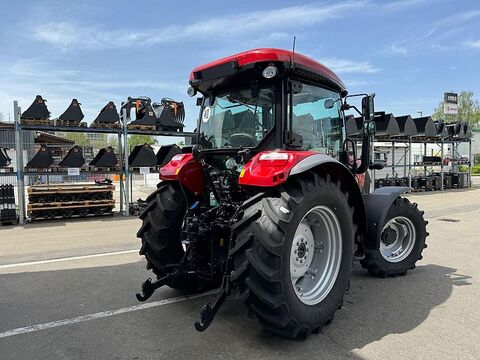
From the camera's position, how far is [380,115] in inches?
182

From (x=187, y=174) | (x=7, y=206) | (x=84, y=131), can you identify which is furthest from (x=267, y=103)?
(x=7, y=206)

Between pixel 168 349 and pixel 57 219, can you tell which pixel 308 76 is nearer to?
pixel 168 349

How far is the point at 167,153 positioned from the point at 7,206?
14.4ft

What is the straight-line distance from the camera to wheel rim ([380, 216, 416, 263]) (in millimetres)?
5391

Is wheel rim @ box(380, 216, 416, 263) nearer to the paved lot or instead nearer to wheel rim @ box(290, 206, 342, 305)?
the paved lot

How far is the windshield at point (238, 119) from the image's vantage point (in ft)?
12.4

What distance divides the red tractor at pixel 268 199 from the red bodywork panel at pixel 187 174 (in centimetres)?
1

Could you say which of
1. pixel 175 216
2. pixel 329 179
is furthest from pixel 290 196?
pixel 175 216

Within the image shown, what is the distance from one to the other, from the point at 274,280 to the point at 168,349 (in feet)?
3.41

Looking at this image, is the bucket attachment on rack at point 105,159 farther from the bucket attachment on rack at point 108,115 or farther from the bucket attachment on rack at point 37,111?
the bucket attachment on rack at point 37,111

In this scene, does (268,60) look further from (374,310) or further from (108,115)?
A: (108,115)

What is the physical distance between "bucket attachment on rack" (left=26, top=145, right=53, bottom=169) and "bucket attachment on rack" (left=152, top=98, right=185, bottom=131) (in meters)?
3.01

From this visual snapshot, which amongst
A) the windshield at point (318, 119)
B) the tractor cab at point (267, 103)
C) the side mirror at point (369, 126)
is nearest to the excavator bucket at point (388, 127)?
the side mirror at point (369, 126)

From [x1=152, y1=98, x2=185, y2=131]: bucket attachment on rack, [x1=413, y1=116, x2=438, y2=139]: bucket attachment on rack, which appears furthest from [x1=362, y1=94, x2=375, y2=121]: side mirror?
[x1=413, y1=116, x2=438, y2=139]: bucket attachment on rack
